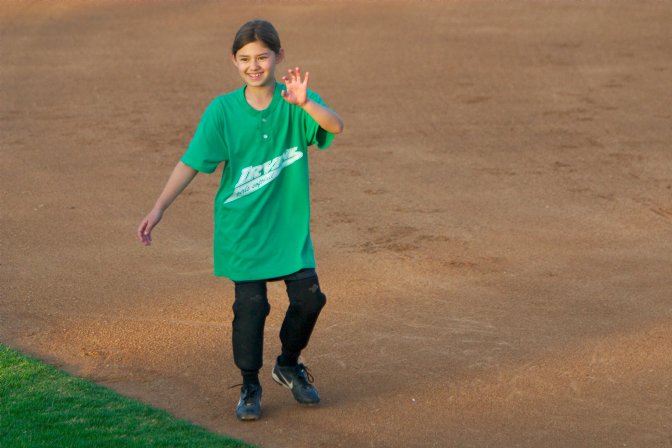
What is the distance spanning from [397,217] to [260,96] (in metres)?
3.86

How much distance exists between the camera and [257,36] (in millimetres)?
4930

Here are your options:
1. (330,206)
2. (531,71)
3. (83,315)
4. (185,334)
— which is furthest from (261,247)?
(531,71)

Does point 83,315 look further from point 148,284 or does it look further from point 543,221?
point 543,221

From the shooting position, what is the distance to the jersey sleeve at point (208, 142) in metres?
5.02

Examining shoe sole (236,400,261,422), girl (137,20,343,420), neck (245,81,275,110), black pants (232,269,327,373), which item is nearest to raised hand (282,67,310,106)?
girl (137,20,343,420)

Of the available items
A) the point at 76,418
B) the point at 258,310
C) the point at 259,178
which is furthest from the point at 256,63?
the point at 76,418

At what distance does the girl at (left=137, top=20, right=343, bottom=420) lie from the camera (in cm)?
502

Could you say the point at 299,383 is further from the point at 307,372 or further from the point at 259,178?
the point at 259,178

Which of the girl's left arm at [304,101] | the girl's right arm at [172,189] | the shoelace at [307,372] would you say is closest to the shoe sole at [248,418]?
the shoelace at [307,372]

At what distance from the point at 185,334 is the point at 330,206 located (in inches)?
113

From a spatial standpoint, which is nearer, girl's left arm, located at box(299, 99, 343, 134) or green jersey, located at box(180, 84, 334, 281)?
girl's left arm, located at box(299, 99, 343, 134)

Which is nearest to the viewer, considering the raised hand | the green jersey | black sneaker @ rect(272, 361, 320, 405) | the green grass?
the raised hand

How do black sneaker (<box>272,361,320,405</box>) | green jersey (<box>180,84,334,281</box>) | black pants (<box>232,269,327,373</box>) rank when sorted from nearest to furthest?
green jersey (<box>180,84,334,281</box>) → black pants (<box>232,269,327,373</box>) → black sneaker (<box>272,361,320,405</box>)

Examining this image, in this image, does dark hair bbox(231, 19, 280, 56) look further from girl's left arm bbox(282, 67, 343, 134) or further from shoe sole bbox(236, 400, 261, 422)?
shoe sole bbox(236, 400, 261, 422)
